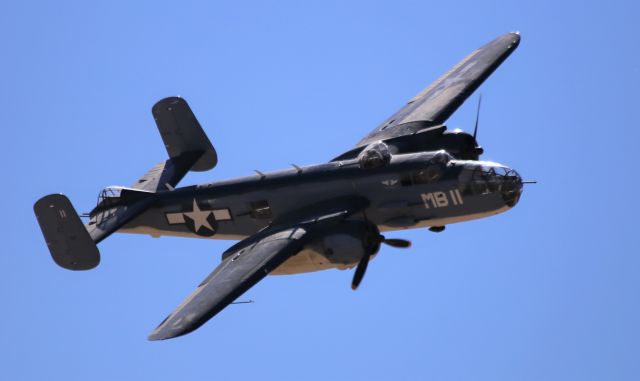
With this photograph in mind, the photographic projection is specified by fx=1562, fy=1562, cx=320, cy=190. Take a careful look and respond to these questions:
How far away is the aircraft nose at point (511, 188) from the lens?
1980 inches

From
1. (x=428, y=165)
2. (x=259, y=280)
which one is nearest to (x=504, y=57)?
(x=428, y=165)

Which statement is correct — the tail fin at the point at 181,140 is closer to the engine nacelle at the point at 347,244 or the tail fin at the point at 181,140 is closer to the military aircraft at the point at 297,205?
the military aircraft at the point at 297,205

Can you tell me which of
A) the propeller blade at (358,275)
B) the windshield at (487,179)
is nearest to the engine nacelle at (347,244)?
the propeller blade at (358,275)

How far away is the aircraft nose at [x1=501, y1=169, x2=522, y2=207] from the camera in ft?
165

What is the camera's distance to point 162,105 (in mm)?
58469

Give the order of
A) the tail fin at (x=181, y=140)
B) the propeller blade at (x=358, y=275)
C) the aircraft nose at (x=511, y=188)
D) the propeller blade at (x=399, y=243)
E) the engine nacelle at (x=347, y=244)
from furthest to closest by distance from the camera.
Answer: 1. the tail fin at (x=181, y=140)
2. the propeller blade at (x=399, y=243)
3. the aircraft nose at (x=511, y=188)
4. the propeller blade at (x=358, y=275)
5. the engine nacelle at (x=347, y=244)

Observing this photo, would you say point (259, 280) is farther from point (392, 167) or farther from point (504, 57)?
point (504, 57)

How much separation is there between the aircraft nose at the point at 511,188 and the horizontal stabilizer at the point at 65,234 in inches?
535

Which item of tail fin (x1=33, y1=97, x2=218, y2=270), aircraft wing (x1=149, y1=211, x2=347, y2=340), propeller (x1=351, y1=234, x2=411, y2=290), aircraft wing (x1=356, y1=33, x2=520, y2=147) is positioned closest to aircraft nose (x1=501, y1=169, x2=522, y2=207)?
propeller (x1=351, y1=234, x2=411, y2=290)

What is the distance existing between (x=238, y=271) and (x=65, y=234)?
7.17 meters

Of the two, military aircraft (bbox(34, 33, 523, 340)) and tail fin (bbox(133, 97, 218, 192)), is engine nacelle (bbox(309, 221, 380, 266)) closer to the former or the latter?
military aircraft (bbox(34, 33, 523, 340))

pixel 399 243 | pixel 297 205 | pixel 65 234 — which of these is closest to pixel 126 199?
pixel 65 234

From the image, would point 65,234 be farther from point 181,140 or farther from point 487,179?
point 487,179

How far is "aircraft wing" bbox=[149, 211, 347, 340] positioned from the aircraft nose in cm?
521
